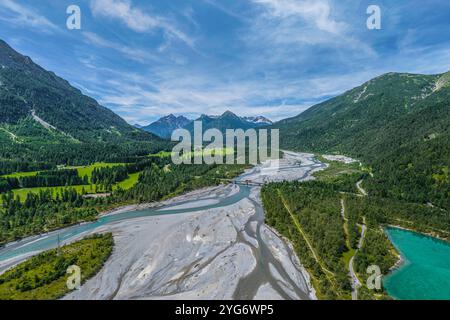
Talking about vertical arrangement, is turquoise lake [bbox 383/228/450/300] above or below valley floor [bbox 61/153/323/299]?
below

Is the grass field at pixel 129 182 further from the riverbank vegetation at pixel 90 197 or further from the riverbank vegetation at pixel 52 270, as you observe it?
the riverbank vegetation at pixel 52 270

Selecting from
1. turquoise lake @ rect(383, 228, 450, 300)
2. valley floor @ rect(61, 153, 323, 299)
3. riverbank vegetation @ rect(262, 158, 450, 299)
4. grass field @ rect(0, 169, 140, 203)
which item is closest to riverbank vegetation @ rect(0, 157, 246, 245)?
grass field @ rect(0, 169, 140, 203)

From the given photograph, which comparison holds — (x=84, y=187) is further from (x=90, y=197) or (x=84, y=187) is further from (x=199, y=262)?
(x=199, y=262)

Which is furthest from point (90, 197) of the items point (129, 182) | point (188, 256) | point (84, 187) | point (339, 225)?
point (339, 225)

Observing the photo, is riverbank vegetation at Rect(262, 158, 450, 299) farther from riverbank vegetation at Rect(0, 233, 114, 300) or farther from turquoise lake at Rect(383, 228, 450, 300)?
riverbank vegetation at Rect(0, 233, 114, 300)

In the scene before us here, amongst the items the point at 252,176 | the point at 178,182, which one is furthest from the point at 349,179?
the point at 178,182

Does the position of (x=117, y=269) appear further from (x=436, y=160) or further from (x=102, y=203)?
(x=436, y=160)
